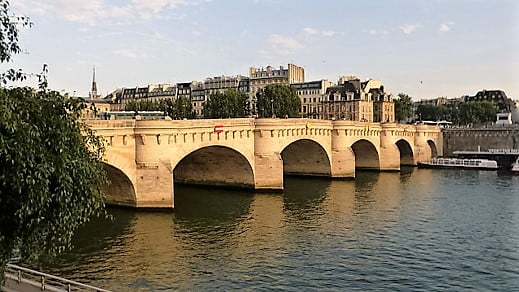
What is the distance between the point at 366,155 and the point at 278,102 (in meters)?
29.4

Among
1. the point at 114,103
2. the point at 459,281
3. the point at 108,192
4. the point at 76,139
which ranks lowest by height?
the point at 459,281

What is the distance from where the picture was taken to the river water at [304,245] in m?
21.9

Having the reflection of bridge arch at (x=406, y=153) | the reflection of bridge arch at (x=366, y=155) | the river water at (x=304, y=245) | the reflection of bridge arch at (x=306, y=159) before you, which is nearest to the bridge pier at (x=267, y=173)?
the river water at (x=304, y=245)

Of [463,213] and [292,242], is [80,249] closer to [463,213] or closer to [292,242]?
[292,242]

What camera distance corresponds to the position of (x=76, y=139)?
10.2 meters

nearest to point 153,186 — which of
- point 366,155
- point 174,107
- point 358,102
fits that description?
point 366,155

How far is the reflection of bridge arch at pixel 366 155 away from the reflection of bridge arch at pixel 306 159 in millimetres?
11319

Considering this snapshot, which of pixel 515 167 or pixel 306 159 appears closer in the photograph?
pixel 306 159

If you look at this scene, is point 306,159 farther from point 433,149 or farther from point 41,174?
point 41,174

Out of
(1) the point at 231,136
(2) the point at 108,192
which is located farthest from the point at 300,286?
(1) the point at 231,136

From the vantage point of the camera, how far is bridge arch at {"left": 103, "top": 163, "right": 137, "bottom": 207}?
115 feet

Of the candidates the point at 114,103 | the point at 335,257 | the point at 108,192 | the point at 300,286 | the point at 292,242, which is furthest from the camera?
the point at 114,103

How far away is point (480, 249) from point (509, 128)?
2585 inches

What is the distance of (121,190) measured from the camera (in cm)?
3609
